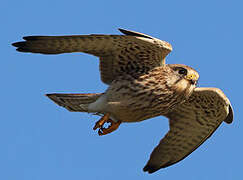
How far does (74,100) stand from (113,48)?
150 cm

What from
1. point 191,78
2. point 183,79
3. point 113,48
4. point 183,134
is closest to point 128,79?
point 113,48

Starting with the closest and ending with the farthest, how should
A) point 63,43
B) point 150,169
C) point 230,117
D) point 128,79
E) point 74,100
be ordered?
point 63,43 → point 128,79 → point 74,100 → point 230,117 → point 150,169

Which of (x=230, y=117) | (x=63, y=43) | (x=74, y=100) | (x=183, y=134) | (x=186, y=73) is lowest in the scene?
(x=183, y=134)

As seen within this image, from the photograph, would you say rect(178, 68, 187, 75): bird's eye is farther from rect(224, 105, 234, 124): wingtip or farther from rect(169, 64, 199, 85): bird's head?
rect(224, 105, 234, 124): wingtip

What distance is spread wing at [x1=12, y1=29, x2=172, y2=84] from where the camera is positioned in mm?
10117

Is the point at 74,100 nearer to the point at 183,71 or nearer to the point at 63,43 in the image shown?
the point at 63,43

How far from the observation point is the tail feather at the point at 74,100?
11414 mm

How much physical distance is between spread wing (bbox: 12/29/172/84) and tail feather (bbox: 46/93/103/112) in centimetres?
51

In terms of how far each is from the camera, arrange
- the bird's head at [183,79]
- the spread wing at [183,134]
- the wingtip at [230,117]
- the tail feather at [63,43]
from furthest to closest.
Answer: the spread wing at [183,134] < the wingtip at [230,117] < the bird's head at [183,79] < the tail feather at [63,43]

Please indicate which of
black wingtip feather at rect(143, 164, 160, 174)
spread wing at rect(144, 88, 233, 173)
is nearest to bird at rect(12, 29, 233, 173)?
spread wing at rect(144, 88, 233, 173)

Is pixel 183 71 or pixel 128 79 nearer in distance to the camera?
pixel 183 71

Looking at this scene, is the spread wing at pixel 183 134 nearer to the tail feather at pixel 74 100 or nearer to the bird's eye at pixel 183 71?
the bird's eye at pixel 183 71

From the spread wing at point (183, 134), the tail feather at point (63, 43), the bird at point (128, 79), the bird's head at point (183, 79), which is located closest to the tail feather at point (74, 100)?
the bird at point (128, 79)

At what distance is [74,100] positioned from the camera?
37.7ft
